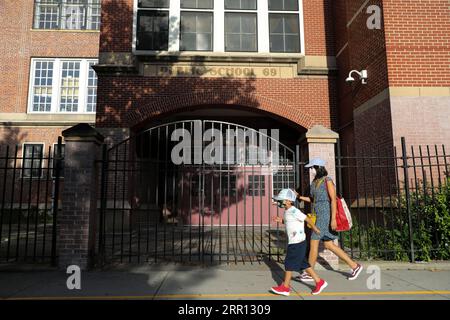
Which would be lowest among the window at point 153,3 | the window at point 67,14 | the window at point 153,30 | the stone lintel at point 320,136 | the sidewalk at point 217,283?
the sidewalk at point 217,283

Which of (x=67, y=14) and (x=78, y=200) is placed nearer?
(x=78, y=200)

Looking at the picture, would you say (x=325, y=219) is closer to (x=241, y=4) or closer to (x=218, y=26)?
(x=218, y=26)

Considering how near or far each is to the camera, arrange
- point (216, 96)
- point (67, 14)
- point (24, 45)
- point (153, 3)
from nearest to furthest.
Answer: point (216, 96) → point (153, 3) → point (24, 45) → point (67, 14)

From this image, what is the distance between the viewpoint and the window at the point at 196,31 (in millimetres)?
12562

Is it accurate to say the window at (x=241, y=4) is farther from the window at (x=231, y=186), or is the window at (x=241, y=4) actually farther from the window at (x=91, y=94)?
the window at (x=91, y=94)

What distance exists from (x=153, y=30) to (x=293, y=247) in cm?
1002

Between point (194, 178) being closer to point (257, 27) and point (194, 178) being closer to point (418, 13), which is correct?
point (257, 27)

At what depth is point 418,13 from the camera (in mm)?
9156

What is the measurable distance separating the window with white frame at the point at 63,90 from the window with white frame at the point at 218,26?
8.45 m

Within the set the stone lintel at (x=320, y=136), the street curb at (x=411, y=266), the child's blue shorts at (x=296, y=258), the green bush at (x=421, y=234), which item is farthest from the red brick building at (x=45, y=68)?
the child's blue shorts at (x=296, y=258)

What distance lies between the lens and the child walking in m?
4.88

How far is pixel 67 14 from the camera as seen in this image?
67.8 feet

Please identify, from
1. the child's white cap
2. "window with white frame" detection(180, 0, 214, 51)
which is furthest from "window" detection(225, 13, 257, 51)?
Result: the child's white cap

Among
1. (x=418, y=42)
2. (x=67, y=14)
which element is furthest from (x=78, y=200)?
(x=67, y=14)
